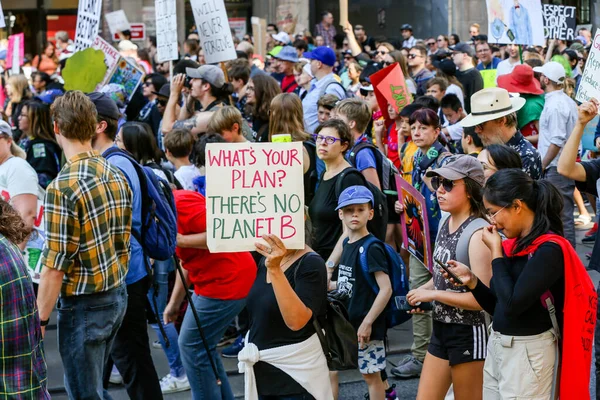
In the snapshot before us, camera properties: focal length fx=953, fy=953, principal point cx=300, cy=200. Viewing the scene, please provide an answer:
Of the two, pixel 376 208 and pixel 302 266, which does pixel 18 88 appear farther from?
pixel 302 266

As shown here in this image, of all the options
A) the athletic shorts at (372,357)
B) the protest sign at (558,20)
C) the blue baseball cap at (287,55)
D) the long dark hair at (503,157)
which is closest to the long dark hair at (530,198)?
the long dark hair at (503,157)

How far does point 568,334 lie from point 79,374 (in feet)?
7.97

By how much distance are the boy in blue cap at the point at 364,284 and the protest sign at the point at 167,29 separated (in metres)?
4.97

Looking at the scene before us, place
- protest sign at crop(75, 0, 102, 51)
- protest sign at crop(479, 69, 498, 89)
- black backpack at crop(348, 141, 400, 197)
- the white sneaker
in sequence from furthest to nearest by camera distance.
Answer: protest sign at crop(479, 69, 498, 89) < protest sign at crop(75, 0, 102, 51) < black backpack at crop(348, 141, 400, 197) < the white sneaker

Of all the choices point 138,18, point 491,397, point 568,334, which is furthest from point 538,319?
point 138,18

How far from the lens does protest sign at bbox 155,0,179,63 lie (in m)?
10.3

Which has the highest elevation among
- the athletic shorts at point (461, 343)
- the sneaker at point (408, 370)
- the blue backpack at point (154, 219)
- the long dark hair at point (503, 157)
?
the long dark hair at point (503, 157)

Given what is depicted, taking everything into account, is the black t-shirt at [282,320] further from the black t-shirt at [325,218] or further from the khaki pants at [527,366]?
the black t-shirt at [325,218]

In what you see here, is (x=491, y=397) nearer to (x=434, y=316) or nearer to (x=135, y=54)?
(x=434, y=316)

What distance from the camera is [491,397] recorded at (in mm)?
4457

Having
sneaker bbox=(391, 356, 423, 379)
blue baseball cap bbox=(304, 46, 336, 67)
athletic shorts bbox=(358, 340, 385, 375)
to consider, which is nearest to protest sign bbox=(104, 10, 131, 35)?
blue baseball cap bbox=(304, 46, 336, 67)

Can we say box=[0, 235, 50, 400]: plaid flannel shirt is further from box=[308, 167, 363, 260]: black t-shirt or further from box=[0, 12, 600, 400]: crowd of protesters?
box=[308, 167, 363, 260]: black t-shirt

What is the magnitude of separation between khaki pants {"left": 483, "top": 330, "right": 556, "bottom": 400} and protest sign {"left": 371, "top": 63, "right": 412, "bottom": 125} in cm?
443

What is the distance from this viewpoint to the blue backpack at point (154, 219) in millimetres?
5402
